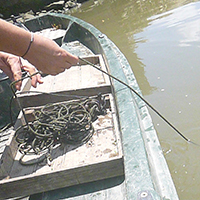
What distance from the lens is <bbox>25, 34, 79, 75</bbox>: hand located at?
1365 mm

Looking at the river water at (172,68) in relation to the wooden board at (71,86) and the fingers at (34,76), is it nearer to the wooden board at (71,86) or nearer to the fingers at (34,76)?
the wooden board at (71,86)

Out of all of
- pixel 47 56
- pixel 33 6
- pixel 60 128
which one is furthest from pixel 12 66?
pixel 33 6

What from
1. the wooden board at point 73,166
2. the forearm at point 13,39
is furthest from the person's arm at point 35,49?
the wooden board at point 73,166

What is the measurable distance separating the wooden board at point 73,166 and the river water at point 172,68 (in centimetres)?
113

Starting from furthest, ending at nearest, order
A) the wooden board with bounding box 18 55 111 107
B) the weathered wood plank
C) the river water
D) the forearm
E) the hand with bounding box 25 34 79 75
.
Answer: the river water, the wooden board with bounding box 18 55 111 107, the weathered wood plank, the hand with bounding box 25 34 79 75, the forearm

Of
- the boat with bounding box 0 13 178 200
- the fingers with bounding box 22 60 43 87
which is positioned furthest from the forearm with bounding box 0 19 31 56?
the fingers with bounding box 22 60 43 87

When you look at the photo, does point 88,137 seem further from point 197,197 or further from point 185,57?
point 185,57

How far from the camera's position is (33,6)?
18188 mm

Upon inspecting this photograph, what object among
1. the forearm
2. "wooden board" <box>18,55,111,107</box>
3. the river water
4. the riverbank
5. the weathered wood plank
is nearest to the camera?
the forearm

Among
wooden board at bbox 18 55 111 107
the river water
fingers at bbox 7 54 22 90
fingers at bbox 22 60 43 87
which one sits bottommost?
the river water

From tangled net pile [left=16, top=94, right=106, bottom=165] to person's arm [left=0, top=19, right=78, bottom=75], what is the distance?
0.80 meters

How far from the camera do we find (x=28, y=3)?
17969 mm

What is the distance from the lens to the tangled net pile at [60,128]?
2154 mm

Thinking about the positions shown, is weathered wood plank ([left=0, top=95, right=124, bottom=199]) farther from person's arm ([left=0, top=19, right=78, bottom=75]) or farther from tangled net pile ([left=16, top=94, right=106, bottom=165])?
person's arm ([left=0, top=19, right=78, bottom=75])
